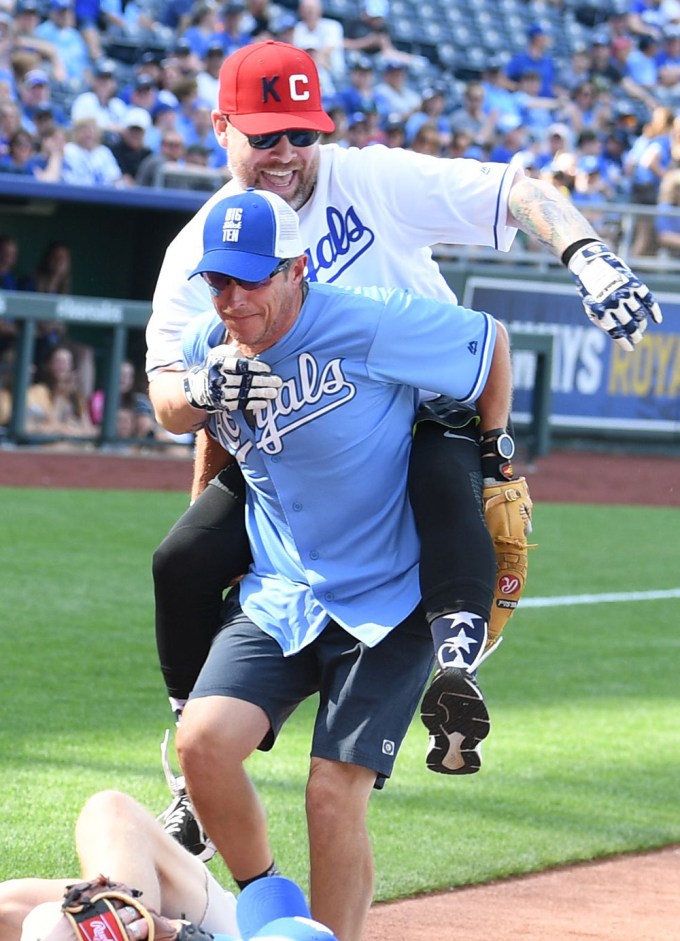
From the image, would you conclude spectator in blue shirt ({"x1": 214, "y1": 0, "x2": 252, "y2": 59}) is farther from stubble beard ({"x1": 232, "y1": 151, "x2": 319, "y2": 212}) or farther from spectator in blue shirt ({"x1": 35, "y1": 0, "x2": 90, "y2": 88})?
stubble beard ({"x1": 232, "y1": 151, "x2": 319, "y2": 212})

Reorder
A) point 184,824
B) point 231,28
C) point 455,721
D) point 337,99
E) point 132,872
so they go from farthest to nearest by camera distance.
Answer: point 337,99
point 231,28
point 184,824
point 455,721
point 132,872

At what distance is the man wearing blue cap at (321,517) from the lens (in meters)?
3.38

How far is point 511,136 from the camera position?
18.0 meters

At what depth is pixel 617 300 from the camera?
3.42 m

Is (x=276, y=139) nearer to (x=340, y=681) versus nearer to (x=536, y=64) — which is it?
(x=340, y=681)

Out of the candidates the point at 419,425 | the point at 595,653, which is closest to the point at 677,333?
the point at 595,653

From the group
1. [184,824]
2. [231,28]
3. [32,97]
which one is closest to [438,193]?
[184,824]

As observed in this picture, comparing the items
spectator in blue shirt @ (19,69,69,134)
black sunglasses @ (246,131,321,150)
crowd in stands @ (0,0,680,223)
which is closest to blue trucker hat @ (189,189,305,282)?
black sunglasses @ (246,131,321,150)

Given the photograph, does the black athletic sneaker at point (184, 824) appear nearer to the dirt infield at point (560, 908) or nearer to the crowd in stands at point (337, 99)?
the dirt infield at point (560, 908)

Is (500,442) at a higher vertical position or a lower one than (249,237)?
lower

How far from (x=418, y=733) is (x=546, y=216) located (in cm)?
315

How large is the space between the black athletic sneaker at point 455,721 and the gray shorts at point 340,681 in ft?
0.63

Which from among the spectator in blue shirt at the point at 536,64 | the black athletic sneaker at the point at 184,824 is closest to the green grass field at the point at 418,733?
the black athletic sneaker at the point at 184,824

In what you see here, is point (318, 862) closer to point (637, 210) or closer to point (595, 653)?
point (595, 653)
